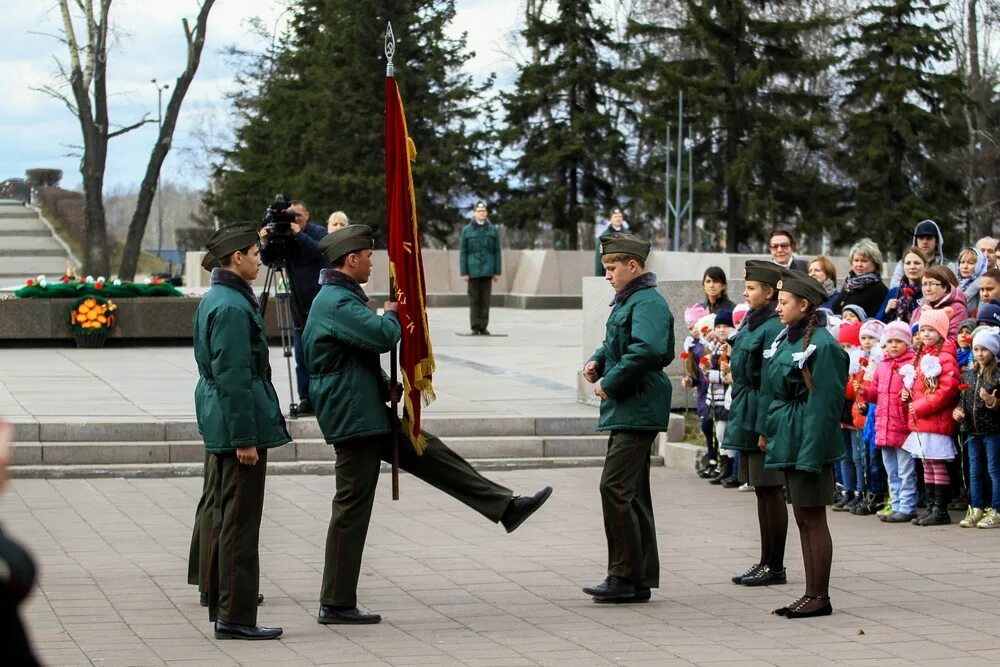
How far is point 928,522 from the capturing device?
10.4 m

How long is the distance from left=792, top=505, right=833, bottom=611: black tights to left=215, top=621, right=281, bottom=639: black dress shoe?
8.13 ft

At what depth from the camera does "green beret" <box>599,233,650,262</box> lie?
812cm

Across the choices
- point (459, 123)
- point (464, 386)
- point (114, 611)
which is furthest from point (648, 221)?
Result: point (114, 611)

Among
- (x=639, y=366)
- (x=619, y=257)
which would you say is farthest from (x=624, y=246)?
(x=639, y=366)

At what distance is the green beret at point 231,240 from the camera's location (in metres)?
7.29

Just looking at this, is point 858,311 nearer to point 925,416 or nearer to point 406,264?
point 925,416

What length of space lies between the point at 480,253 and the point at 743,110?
28066 mm

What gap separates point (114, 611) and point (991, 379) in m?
5.54

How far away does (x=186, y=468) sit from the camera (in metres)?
12.5

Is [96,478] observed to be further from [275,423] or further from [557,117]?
[557,117]

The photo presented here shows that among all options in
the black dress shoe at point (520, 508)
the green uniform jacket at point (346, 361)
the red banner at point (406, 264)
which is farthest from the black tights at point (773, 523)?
the green uniform jacket at point (346, 361)

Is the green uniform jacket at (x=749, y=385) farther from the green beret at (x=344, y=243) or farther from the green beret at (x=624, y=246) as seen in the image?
the green beret at (x=344, y=243)

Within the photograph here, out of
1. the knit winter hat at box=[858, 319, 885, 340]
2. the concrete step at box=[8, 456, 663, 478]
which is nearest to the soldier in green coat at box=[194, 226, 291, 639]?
the concrete step at box=[8, 456, 663, 478]

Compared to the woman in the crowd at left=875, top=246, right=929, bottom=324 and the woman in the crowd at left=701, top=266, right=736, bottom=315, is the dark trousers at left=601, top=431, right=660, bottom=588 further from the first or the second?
the woman in the crowd at left=875, top=246, right=929, bottom=324
